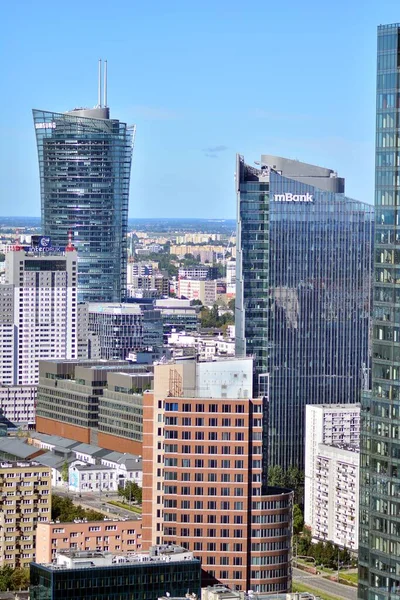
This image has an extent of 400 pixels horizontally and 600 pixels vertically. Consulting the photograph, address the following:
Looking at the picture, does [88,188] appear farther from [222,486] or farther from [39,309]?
[222,486]

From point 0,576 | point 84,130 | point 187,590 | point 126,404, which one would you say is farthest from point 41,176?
point 187,590

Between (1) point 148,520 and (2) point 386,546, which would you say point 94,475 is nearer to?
(1) point 148,520

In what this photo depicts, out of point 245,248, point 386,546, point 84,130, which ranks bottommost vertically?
point 386,546

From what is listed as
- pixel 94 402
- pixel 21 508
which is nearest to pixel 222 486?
pixel 21 508

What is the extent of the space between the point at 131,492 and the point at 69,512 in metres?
Result: 11.6

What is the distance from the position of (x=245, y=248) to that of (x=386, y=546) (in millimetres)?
55116

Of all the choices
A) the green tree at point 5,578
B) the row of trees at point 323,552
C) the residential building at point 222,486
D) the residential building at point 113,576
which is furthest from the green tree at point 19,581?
the residential building at point 113,576

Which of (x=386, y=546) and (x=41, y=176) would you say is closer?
(x=386, y=546)

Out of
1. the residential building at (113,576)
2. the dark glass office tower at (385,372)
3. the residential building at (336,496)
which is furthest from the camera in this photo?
the residential building at (336,496)

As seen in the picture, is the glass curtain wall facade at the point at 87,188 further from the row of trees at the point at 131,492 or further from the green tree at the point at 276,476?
the green tree at the point at 276,476

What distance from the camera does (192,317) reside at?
617 ft

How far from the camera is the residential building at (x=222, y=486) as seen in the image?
2148 inches

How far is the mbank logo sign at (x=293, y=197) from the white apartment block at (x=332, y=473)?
10759 mm

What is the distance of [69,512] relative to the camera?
7731 centimetres
